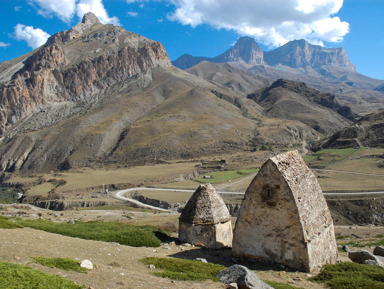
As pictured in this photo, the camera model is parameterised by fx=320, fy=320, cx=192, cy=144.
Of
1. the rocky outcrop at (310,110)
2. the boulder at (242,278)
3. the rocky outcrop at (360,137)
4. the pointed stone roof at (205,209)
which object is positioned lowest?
the boulder at (242,278)

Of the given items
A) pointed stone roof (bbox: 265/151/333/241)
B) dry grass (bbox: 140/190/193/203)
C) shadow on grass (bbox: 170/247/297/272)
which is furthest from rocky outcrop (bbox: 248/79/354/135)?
pointed stone roof (bbox: 265/151/333/241)

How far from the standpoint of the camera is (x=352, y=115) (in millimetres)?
175375

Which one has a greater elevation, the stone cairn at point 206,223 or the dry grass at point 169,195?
the stone cairn at point 206,223

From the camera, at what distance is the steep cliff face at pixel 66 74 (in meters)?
162

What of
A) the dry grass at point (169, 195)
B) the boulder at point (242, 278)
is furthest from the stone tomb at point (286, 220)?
the dry grass at point (169, 195)

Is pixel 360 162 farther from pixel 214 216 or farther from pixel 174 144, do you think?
pixel 214 216

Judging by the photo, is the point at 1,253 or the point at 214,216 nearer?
the point at 1,253

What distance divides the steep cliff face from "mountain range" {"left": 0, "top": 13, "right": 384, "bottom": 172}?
0.53m

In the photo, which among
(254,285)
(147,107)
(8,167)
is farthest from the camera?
(147,107)

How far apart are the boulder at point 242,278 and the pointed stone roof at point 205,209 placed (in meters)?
7.32

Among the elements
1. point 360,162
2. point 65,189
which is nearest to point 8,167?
point 65,189

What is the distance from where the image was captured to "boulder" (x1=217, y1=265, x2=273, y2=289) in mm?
9469

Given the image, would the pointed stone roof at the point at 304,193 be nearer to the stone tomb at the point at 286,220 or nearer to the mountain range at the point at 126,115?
the stone tomb at the point at 286,220

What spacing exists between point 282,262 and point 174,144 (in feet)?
322
